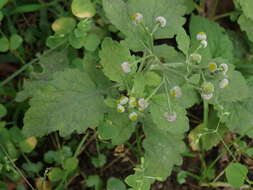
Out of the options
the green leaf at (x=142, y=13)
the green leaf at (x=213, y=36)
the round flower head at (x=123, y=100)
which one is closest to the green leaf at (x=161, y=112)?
the round flower head at (x=123, y=100)

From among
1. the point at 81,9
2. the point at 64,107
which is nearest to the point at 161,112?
the point at 64,107

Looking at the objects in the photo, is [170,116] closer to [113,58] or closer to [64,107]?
[113,58]

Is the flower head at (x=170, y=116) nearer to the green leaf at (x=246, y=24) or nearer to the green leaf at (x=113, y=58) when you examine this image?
the green leaf at (x=113, y=58)

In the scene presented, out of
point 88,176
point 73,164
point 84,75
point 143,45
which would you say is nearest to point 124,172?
point 88,176

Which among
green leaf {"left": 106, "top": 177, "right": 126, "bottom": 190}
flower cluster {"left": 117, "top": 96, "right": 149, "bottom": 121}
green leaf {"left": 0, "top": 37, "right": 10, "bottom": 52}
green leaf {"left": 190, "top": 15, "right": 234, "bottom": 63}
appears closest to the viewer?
flower cluster {"left": 117, "top": 96, "right": 149, "bottom": 121}

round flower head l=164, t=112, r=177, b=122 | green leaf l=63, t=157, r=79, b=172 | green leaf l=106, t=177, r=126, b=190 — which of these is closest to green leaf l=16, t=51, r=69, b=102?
green leaf l=63, t=157, r=79, b=172

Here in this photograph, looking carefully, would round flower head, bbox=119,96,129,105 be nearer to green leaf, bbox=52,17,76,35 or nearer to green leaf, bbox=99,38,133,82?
green leaf, bbox=99,38,133,82
